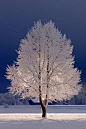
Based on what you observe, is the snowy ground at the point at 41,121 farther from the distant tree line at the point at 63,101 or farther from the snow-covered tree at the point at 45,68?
the distant tree line at the point at 63,101

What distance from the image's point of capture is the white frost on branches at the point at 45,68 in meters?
21.0

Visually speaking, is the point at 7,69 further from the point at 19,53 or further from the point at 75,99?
the point at 75,99

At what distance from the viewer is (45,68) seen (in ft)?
71.4

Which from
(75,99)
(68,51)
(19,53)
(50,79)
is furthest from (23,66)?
(75,99)

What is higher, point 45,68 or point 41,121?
point 45,68

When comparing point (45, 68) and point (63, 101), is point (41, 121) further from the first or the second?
point (63, 101)

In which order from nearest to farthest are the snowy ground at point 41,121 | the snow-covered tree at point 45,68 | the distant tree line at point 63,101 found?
the snowy ground at point 41,121 → the snow-covered tree at point 45,68 → the distant tree line at point 63,101

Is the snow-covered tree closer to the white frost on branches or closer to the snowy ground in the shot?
the white frost on branches

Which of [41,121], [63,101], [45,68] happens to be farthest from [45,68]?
[63,101]

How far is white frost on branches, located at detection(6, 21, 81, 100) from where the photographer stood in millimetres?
20969

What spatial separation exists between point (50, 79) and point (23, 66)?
2.83 m

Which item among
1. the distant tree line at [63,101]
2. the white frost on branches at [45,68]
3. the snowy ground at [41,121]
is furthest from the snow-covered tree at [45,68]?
the distant tree line at [63,101]

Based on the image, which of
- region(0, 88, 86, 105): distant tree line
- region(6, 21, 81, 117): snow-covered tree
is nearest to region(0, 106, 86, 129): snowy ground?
region(6, 21, 81, 117): snow-covered tree

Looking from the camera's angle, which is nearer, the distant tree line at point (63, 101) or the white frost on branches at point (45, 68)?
the white frost on branches at point (45, 68)
